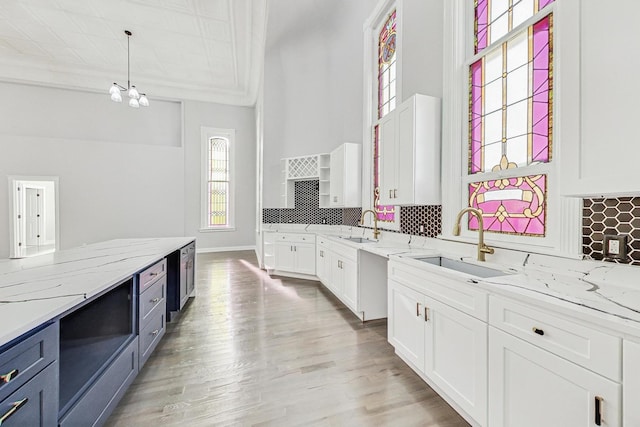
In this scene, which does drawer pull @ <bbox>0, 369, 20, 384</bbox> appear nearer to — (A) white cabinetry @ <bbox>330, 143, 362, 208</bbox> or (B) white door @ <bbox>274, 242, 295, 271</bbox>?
(A) white cabinetry @ <bbox>330, 143, 362, 208</bbox>

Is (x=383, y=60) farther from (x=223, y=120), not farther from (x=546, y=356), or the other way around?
(x=223, y=120)

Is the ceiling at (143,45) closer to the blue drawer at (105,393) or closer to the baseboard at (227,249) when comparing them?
the baseboard at (227,249)

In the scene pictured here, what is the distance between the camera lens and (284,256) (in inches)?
187

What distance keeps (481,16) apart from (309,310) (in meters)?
3.41

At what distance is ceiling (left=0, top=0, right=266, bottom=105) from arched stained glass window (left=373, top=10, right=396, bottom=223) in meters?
2.52

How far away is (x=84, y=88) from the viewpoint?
682 cm

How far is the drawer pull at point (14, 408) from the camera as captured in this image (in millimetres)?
791

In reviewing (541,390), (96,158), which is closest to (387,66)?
(541,390)

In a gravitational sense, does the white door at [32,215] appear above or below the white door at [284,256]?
above

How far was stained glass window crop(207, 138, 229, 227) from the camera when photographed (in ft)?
25.7

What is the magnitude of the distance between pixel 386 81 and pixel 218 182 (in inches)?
233

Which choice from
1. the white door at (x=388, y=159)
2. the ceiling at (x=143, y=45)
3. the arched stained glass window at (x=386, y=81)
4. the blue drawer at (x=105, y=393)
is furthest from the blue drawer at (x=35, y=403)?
the ceiling at (x=143, y=45)

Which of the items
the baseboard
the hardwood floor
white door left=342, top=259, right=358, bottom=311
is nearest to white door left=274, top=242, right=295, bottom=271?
the hardwood floor

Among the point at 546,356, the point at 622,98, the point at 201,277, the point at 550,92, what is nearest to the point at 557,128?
the point at 550,92
